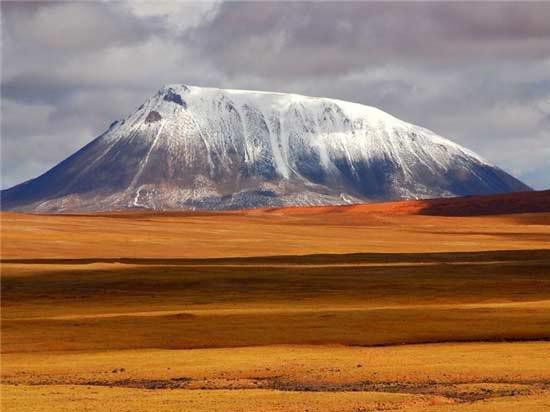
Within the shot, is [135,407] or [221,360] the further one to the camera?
[221,360]

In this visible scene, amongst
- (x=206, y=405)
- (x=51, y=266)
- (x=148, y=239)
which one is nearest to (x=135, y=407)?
(x=206, y=405)

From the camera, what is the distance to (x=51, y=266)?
325 ft

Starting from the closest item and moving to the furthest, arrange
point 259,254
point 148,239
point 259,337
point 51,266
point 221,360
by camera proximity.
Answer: point 221,360, point 259,337, point 51,266, point 259,254, point 148,239

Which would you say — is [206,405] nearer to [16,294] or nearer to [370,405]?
[370,405]

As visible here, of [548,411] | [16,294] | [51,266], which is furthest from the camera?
[51,266]

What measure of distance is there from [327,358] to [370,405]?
14.4 m

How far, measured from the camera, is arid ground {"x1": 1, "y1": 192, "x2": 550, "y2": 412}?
41844 millimetres

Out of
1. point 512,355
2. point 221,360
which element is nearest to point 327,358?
point 221,360

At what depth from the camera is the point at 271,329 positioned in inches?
2473

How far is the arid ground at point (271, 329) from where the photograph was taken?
1647 inches

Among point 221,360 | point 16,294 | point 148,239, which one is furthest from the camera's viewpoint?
point 148,239

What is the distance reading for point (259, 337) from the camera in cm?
6094

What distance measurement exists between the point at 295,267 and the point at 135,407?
208 feet

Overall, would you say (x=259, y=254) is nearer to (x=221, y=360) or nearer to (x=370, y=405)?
(x=221, y=360)
